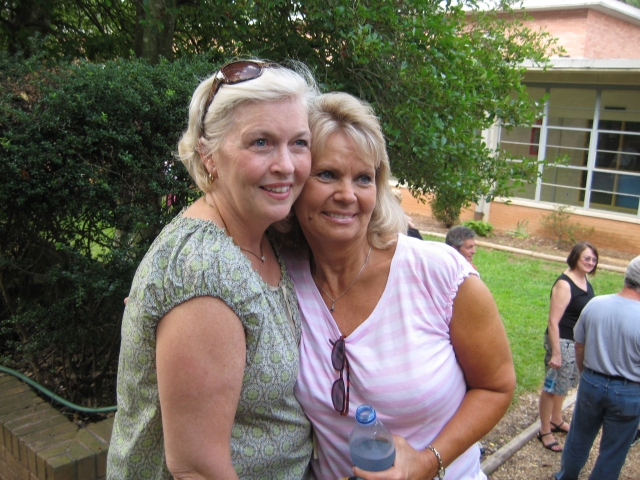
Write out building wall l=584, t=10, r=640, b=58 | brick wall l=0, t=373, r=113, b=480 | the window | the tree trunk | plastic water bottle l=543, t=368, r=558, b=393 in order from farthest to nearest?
building wall l=584, t=10, r=640, b=58
the window
plastic water bottle l=543, t=368, r=558, b=393
the tree trunk
brick wall l=0, t=373, r=113, b=480

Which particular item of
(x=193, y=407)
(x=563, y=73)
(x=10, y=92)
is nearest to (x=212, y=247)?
(x=193, y=407)

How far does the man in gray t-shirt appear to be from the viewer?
4473 millimetres

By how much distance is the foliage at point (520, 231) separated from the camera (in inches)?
561

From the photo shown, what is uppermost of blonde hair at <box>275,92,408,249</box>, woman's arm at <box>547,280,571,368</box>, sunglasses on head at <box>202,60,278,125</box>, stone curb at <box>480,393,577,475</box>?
sunglasses on head at <box>202,60,278,125</box>

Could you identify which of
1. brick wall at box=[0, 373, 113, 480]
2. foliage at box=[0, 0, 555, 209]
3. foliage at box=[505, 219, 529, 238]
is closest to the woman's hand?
brick wall at box=[0, 373, 113, 480]

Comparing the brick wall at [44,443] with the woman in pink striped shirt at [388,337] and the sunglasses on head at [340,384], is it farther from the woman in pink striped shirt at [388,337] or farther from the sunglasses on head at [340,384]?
the sunglasses on head at [340,384]

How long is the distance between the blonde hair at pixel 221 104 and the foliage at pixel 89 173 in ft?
3.91

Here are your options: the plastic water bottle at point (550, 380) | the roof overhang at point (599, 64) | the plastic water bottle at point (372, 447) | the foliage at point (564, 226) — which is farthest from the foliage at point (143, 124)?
the foliage at point (564, 226)

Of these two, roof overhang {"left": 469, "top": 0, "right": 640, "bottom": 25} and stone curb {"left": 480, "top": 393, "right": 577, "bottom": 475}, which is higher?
roof overhang {"left": 469, "top": 0, "right": 640, "bottom": 25}

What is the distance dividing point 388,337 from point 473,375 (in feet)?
1.10

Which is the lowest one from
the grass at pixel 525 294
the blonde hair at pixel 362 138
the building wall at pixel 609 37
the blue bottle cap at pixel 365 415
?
the grass at pixel 525 294

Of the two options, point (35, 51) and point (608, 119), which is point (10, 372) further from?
point (608, 119)

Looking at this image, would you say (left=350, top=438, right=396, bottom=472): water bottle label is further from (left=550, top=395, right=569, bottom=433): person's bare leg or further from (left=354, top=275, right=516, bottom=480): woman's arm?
(left=550, top=395, right=569, bottom=433): person's bare leg

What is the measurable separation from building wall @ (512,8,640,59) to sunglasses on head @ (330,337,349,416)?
15.5 meters
